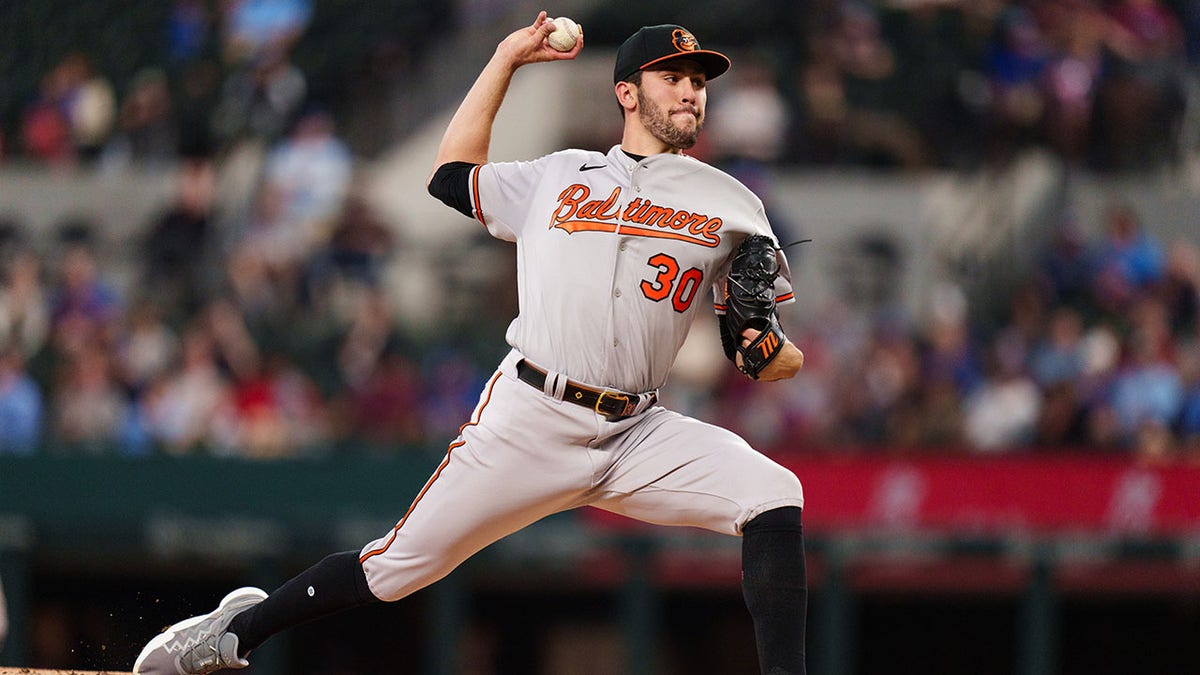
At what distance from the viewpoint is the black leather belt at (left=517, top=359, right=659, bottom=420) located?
14.5 feet

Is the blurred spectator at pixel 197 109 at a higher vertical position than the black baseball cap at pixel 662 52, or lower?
lower

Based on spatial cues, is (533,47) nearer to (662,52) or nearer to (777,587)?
(662,52)

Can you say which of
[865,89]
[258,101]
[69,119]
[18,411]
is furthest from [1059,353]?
[69,119]

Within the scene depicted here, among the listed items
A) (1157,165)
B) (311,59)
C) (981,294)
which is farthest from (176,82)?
(1157,165)

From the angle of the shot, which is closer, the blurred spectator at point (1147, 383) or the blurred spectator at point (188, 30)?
the blurred spectator at point (1147, 383)

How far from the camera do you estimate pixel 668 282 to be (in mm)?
4445

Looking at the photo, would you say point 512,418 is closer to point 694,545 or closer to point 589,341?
point 589,341

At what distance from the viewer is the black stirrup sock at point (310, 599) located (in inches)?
180

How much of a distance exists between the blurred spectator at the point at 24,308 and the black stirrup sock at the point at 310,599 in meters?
5.62

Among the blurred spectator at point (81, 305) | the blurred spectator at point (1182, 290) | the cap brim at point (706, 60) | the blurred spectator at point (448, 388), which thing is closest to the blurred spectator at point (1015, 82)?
the blurred spectator at point (1182, 290)

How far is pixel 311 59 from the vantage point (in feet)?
40.1

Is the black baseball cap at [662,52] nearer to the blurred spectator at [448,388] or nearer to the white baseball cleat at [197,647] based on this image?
the white baseball cleat at [197,647]

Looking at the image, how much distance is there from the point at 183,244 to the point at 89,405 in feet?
4.12

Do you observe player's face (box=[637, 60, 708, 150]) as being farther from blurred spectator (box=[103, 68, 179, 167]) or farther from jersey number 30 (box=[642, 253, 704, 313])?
blurred spectator (box=[103, 68, 179, 167])
